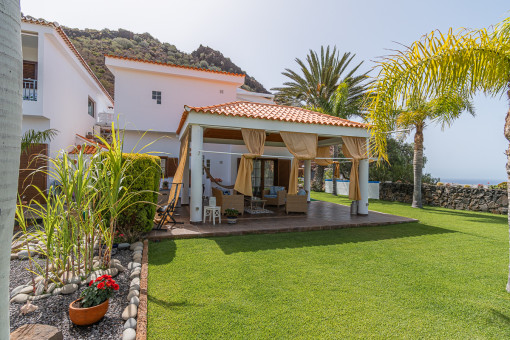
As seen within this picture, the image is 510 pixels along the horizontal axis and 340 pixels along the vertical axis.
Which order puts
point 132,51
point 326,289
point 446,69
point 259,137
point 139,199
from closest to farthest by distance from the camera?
point 326,289 → point 446,69 → point 139,199 → point 259,137 → point 132,51

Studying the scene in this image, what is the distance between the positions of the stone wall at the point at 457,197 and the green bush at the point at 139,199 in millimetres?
13768

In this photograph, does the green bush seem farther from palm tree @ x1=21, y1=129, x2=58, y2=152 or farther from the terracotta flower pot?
palm tree @ x1=21, y1=129, x2=58, y2=152

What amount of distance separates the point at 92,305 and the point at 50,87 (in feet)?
34.9

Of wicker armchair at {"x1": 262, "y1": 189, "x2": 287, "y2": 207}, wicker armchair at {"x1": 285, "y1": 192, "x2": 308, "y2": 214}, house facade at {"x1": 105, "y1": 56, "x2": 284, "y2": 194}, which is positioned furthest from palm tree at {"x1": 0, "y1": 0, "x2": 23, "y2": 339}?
house facade at {"x1": 105, "y1": 56, "x2": 284, "y2": 194}

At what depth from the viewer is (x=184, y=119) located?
26.7ft

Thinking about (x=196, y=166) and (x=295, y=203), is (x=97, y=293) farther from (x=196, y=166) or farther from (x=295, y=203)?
(x=295, y=203)

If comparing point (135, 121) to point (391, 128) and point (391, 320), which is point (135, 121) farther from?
point (391, 320)

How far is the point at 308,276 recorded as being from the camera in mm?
3889

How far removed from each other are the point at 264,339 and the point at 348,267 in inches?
93.6

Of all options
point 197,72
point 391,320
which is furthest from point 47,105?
point 391,320

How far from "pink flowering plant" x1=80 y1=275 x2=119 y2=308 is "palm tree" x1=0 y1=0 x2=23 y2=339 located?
1.84 metres

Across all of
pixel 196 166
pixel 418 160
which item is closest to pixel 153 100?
pixel 196 166

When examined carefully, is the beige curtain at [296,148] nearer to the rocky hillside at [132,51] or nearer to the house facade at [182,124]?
the house facade at [182,124]

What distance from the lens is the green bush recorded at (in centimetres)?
528
